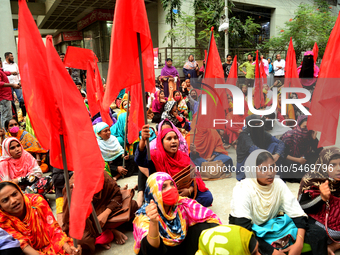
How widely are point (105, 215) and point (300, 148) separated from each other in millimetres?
2968

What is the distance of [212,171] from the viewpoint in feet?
13.5

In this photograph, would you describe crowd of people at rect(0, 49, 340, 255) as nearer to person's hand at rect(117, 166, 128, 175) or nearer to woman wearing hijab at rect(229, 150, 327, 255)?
woman wearing hijab at rect(229, 150, 327, 255)

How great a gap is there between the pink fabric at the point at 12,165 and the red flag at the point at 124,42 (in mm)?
1785

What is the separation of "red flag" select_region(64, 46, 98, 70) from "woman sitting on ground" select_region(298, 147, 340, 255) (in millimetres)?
3559

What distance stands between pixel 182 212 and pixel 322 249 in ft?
3.71

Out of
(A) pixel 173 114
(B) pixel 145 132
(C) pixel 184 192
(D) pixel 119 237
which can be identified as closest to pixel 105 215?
(D) pixel 119 237

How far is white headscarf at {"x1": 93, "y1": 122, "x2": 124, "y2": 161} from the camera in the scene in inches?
150

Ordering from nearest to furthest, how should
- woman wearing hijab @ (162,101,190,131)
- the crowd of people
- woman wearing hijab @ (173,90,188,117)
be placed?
the crowd of people → woman wearing hijab @ (162,101,190,131) → woman wearing hijab @ (173,90,188,117)

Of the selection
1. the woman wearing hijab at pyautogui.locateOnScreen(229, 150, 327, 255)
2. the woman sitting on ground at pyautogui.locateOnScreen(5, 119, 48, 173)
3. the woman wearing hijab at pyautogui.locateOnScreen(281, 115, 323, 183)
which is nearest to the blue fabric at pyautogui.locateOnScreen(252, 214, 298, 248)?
the woman wearing hijab at pyautogui.locateOnScreen(229, 150, 327, 255)

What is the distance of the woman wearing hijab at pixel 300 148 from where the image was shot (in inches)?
151

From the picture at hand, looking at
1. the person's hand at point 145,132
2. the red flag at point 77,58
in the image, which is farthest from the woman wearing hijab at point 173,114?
the person's hand at point 145,132

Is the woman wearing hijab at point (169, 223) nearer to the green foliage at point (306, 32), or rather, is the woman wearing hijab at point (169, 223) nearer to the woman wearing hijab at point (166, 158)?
the woman wearing hijab at point (166, 158)

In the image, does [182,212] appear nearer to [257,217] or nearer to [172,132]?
[257,217]

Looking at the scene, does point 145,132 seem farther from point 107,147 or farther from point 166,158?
point 107,147
